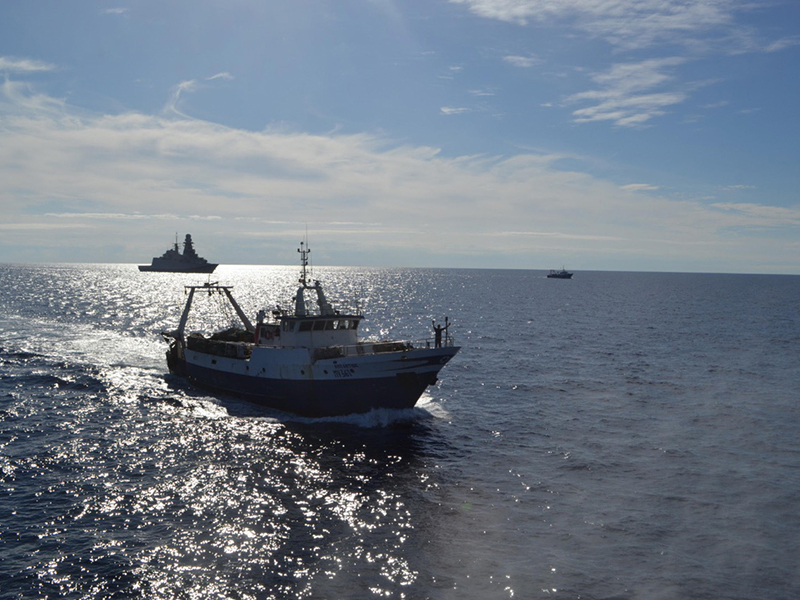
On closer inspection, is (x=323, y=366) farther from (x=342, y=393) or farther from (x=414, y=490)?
(x=414, y=490)

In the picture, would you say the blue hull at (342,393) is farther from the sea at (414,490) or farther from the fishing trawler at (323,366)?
the sea at (414,490)

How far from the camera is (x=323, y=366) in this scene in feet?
120

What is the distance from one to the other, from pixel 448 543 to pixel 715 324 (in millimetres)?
91485

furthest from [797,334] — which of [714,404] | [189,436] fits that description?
[189,436]

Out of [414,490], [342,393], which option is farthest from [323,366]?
[414,490]

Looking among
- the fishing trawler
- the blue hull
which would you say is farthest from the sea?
the fishing trawler

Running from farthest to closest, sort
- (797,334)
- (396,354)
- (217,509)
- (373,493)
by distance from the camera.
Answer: (797,334) → (396,354) → (373,493) → (217,509)

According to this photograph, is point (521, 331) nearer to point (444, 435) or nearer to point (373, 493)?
point (444, 435)

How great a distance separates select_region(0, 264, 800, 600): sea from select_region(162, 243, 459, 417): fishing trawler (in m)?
1.47

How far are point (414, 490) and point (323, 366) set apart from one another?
1306cm

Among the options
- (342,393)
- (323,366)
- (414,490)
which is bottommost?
(414,490)

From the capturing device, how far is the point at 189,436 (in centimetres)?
3322

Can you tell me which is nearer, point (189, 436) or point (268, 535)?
point (268, 535)

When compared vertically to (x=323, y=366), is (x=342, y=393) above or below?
below
